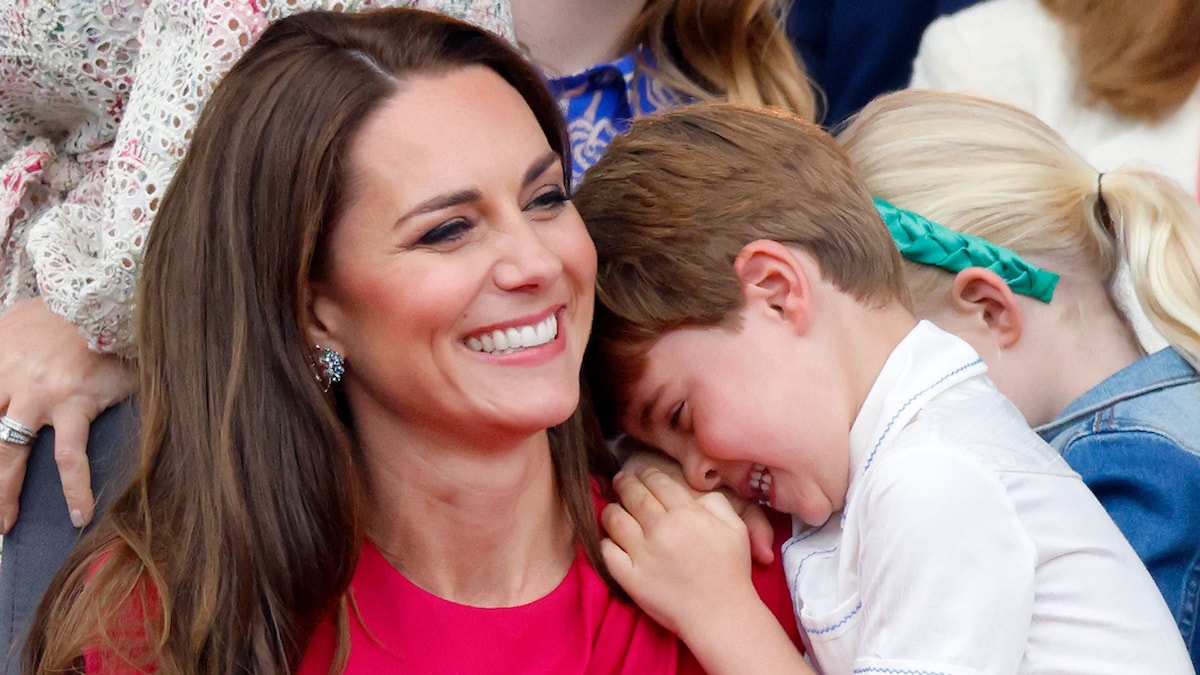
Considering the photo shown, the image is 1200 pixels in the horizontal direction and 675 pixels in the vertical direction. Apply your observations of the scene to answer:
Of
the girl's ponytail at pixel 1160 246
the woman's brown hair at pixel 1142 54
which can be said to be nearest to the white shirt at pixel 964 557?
the girl's ponytail at pixel 1160 246

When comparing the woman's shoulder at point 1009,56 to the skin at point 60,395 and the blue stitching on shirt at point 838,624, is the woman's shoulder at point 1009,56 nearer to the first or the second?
the blue stitching on shirt at point 838,624

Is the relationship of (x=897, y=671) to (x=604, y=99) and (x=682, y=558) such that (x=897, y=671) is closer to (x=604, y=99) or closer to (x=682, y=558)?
(x=682, y=558)

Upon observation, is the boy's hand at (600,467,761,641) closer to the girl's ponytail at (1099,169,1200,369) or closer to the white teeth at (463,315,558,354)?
the white teeth at (463,315,558,354)

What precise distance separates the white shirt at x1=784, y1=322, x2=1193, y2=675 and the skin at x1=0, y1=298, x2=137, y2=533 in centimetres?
96

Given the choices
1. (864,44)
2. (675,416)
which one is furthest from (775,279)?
(864,44)

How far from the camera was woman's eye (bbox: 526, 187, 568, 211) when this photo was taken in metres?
1.58

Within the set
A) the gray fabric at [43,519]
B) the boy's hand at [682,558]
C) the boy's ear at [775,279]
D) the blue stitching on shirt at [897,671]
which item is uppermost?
the boy's ear at [775,279]

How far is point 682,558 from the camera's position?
162cm

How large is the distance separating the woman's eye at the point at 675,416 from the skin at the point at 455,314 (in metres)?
0.18

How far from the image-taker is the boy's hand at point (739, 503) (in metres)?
1.73

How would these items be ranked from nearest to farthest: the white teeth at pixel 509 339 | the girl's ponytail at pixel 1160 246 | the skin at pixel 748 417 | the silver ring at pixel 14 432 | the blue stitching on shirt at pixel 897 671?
the blue stitching on shirt at pixel 897 671 < the white teeth at pixel 509 339 < the skin at pixel 748 417 < the silver ring at pixel 14 432 < the girl's ponytail at pixel 1160 246

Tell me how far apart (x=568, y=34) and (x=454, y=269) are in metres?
0.91

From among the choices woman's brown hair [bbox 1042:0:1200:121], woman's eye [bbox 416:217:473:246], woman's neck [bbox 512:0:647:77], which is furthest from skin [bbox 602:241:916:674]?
woman's brown hair [bbox 1042:0:1200:121]

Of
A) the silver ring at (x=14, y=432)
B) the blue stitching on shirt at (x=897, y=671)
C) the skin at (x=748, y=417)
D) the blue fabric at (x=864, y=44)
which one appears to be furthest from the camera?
the blue fabric at (x=864, y=44)
